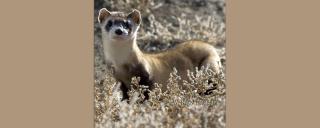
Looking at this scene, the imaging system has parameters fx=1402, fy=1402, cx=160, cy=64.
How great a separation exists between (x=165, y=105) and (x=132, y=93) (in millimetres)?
323

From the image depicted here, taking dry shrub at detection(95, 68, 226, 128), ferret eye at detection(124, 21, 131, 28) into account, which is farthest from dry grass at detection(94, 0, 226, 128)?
ferret eye at detection(124, 21, 131, 28)

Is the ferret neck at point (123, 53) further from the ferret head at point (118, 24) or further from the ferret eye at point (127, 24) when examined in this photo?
the ferret eye at point (127, 24)

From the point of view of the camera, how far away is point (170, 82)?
11898 mm

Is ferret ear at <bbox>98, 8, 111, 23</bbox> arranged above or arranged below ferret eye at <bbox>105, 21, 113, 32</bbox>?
above

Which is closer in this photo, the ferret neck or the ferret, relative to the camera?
the ferret

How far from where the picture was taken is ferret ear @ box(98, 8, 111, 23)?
11.7 meters

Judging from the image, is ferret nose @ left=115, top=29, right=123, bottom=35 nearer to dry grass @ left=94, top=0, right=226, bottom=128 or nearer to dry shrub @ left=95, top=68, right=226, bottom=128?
dry grass @ left=94, top=0, right=226, bottom=128

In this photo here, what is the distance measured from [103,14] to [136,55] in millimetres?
510

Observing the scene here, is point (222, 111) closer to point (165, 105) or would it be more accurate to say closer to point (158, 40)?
point (165, 105)

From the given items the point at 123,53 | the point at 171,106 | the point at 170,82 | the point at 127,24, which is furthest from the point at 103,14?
the point at 171,106

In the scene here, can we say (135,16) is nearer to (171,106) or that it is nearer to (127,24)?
(127,24)

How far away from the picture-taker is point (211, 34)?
Answer: 12.4 meters

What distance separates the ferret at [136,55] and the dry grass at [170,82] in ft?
0.22

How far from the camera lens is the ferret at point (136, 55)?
11.7 metres
